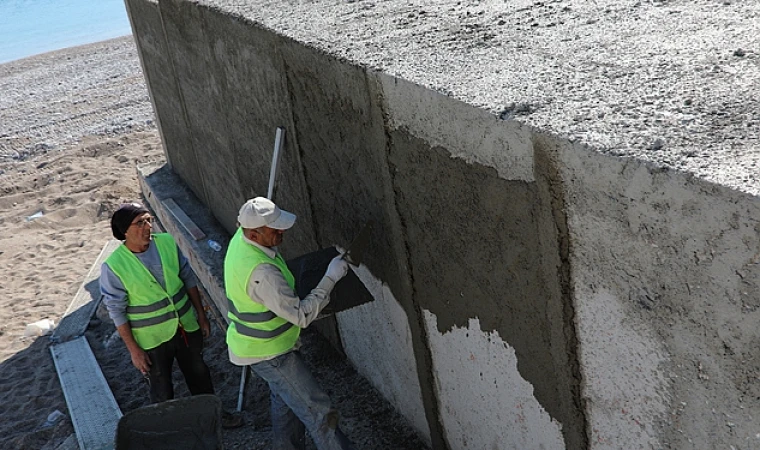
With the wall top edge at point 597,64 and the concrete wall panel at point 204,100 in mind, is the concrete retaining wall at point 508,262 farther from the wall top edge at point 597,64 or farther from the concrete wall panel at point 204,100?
the concrete wall panel at point 204,100

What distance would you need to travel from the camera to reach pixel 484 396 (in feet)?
13.4

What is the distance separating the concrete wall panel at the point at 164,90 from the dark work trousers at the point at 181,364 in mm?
3064

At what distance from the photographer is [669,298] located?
2.66 m

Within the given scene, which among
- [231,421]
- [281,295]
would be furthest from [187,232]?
[281,295]

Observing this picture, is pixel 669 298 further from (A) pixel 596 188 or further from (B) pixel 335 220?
(B) pixel 335 220

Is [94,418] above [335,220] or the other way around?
the other way around

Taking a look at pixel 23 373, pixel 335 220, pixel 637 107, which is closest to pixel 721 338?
pixel 637 107

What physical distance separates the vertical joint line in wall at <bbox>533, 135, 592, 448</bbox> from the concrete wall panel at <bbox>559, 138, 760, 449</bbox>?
44 millimetres

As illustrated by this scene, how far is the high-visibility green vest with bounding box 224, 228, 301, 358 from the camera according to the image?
4.50 m

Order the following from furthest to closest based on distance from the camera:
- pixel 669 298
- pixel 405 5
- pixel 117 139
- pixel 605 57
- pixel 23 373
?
pixel 117 139 < pixel 23 373 < pixel 405 5 < pixel 605 57 < pixel 669 298

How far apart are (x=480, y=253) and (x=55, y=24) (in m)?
36.1

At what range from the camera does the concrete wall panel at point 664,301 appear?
2395mm

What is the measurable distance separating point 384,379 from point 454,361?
1173 millimetres

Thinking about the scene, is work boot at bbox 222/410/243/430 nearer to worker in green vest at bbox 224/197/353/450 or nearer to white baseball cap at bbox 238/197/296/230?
worker in green vest at bbox 224/197/353/450
